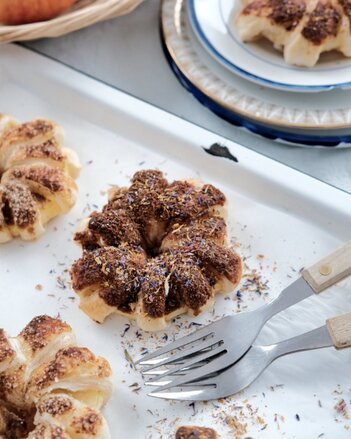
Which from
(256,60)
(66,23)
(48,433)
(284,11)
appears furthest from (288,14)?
(48,433)

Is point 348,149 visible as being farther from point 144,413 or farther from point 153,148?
point 144,413

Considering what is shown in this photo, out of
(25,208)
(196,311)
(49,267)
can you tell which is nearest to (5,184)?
(25,208)

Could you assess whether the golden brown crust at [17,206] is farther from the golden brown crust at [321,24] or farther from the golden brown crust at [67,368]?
the golden brown crust at [321,24]

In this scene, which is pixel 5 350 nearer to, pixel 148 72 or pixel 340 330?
pixel 340 330

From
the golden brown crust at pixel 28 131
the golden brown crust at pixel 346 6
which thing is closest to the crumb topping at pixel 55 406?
the golden brown crust at pixel 28 131

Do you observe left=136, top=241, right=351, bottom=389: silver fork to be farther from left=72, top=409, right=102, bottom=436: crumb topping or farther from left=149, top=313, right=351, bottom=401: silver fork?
left=72, top=409, right=102, bottom=436: crumb topping

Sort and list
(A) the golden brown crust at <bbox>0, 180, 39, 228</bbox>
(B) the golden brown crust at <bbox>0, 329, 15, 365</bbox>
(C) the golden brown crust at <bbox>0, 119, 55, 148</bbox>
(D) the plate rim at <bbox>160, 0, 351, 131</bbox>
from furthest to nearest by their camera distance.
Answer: (D) the plate rim at <bbox>160, 0, 351, 131</bbox> → (C) the golden brown crust at <bbox>0, 119, 55, 148</bbox> → (A) the golden brown crust at <bbox>0, 180, 39, 228</bbox> → (B) the golden brown crust at <bbox>0, 329, 15, 365</bbox>

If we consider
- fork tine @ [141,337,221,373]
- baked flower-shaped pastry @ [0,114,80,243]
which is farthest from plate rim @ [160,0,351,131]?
fork tine @ [141,337,221,373]
